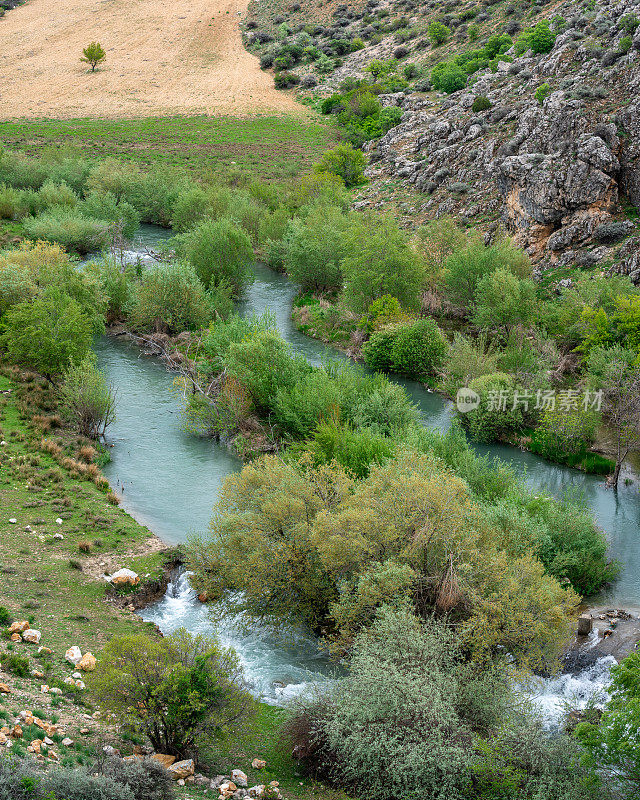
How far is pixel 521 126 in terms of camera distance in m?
59.7

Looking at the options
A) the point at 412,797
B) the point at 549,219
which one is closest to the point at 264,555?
the point at 412,797

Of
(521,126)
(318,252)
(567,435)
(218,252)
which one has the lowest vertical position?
(567,435)

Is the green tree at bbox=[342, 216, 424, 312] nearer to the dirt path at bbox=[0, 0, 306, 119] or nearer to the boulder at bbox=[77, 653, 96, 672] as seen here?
the boulder at bbox=[77, 653, 96, 672]

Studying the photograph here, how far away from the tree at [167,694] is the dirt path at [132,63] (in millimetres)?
98740

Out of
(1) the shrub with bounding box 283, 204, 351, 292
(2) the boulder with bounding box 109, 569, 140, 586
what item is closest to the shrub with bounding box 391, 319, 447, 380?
(1) the shrub with bounding box 283, 204, 351, 292

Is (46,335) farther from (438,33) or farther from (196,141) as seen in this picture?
(438,33)

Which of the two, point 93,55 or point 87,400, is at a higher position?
point 93,55

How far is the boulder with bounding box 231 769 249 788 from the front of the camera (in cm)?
1978

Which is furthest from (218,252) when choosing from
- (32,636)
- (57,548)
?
(32,636)

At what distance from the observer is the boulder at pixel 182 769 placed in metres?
19.1

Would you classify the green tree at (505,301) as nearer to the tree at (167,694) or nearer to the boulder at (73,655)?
the boulder at (73,655)

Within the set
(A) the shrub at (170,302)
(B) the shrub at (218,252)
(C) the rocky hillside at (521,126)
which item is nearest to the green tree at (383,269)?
(C) the rocky hillside at (521,126)

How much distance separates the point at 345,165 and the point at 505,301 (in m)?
39.8

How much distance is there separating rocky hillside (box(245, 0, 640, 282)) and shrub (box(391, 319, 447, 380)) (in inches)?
398
